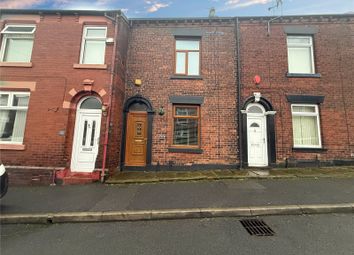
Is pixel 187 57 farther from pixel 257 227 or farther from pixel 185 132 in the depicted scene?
pixel 257 227

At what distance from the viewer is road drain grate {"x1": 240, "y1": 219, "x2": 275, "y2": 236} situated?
12.7ft

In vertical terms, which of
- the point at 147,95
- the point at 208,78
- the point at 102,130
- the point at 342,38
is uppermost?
the point at 342,38

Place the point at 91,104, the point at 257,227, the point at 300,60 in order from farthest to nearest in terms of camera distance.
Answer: the point at 300,60
the point at 91,104
the point at 257,227

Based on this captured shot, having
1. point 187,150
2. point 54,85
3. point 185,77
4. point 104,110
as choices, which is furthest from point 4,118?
point 185,77

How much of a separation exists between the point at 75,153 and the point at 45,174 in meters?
1.20

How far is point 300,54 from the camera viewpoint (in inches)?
374

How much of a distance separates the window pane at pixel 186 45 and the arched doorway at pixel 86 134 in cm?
457

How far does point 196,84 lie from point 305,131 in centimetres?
523

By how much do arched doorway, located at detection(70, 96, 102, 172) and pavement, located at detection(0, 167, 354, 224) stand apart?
3.79 feet

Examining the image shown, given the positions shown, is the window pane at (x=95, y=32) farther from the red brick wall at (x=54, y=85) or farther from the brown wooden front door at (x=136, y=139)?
the brown wooden front door at (x=136, y=139)

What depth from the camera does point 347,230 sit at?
12.8 ft

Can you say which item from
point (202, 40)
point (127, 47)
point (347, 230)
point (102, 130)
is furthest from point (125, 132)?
point (347, 230)

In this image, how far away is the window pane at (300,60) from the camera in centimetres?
941

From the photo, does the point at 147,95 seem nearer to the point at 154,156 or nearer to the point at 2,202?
the point at 154,156
